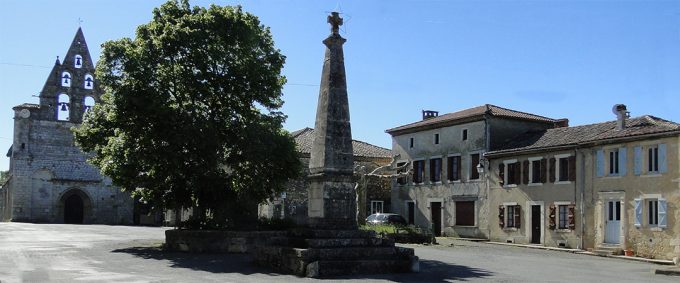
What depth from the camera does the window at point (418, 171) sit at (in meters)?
40.2

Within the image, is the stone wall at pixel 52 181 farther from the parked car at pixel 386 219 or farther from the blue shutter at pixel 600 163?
the blue shutter at pixel 600 163

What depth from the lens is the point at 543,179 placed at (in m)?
31.8

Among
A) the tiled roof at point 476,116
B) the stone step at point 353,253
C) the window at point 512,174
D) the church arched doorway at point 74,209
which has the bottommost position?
the church arched doorway at point 74,209

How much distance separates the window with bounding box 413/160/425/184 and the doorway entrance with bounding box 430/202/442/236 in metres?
1.84

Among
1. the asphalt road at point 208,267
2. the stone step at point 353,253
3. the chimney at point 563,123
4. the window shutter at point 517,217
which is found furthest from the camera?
the chimney at point 563,123

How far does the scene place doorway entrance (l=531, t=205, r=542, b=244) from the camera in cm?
3222

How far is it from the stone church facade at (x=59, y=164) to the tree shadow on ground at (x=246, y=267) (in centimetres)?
3425

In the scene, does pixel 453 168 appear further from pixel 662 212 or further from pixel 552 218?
pixel 662 212

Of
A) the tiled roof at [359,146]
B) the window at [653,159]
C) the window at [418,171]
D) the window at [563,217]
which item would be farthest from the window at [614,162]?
the tiled roof at [359,146]

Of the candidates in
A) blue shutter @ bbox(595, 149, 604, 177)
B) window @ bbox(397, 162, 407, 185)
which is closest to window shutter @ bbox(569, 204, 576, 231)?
blue shutter @ bbox(595, 149, 604, 177)

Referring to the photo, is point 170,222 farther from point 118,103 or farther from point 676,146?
point 676,146

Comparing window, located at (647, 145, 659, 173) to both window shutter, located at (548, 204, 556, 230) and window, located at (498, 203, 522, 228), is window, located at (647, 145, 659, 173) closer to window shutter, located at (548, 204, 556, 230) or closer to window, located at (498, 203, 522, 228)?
window shutter, located at (548, 204, 556, 230)

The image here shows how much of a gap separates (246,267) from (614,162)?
18.2 m

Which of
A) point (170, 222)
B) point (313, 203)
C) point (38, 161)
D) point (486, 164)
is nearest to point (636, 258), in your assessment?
point (486, 164)
